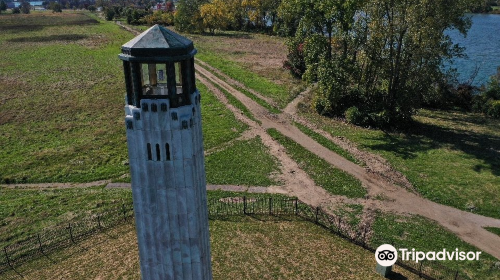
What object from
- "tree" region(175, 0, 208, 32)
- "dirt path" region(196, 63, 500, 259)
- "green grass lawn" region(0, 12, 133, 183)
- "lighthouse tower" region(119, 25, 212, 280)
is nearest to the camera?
"lighthouse tower" region(119, 25, 212, 280)

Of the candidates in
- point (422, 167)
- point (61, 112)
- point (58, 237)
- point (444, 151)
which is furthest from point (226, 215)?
point (61, 112)

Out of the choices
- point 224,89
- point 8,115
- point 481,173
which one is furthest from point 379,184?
point 8,115

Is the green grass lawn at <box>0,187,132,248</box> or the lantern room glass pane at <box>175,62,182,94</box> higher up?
the lantern room glass pane at <box>175,62,182,94</box>

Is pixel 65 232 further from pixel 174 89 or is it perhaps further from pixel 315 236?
pixel 174 89

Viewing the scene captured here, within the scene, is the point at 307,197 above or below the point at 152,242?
below

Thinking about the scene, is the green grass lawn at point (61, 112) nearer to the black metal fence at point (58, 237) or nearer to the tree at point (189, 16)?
the black metal fence at point (58, 237)

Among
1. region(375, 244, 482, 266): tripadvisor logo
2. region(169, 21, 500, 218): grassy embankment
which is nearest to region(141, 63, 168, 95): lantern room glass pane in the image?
region(375, 244, 482, 266): tripadvisor logo

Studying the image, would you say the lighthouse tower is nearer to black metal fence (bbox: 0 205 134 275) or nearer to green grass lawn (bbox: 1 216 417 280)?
green grass lawn (bbox: 1 216 417 280)

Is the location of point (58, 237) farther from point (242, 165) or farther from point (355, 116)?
point (355, 116)
